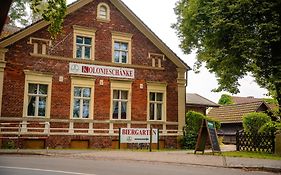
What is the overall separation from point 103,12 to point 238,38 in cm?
974

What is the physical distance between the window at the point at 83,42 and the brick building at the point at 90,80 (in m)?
0.06

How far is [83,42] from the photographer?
23.5 metres

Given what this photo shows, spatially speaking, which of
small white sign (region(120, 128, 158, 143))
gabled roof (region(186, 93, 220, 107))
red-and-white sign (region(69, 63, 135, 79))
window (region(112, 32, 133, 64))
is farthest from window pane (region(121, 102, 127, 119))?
gabled roof (region(186, 93, 220, 107))

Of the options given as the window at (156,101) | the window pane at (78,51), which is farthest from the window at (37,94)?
the window at (156,101)

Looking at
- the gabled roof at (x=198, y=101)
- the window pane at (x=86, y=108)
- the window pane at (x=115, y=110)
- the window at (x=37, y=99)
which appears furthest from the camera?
the gabled roof at (x=198, y=101)

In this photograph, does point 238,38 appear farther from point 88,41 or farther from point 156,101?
point 88,41

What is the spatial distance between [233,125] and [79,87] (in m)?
22.6

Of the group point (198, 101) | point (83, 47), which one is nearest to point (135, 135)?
point (83, 47)

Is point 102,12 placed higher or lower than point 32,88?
higher

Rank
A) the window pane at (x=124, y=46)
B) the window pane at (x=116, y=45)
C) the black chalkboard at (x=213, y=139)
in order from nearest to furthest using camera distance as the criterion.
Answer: the black chalkboard at (x=213, y=139)
the window pane at (x=116, y=45)
the window pane at (x=124, y=46)

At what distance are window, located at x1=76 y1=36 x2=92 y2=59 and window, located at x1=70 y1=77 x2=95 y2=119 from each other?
156 centimetres

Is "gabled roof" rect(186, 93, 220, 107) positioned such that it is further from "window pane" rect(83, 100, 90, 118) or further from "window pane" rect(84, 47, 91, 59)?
"window pane" rect(84, 47, 91, 59)

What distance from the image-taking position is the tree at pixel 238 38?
18.1 m

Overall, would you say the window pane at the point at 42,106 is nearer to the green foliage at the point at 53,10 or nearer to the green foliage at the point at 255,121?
the green foliage at the point at 53,10
